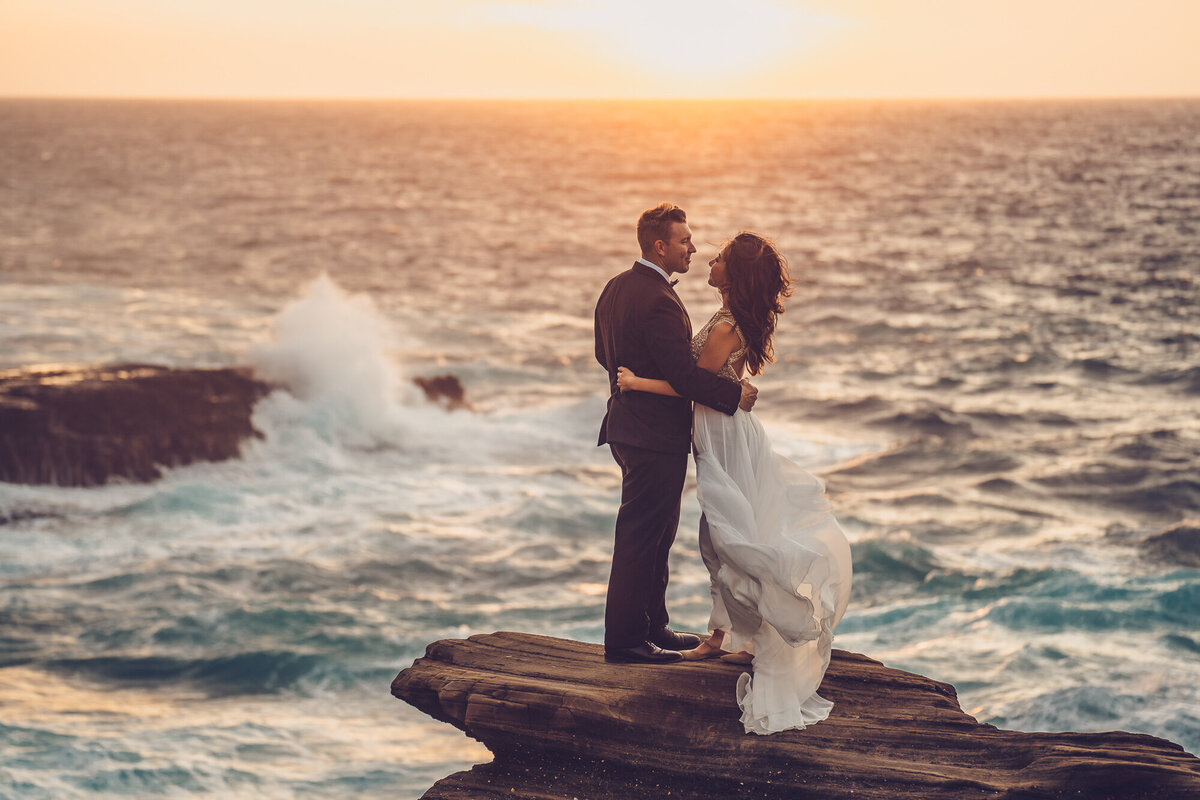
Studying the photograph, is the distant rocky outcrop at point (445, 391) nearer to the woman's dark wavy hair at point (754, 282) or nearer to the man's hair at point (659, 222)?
the man's hair at point (659, 222)

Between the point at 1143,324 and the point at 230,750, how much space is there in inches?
894

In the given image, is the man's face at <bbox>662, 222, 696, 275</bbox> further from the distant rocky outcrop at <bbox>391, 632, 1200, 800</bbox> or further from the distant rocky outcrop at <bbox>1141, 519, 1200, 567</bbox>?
the distant rocky outcrop at <bbox>1141, 519, 1200, 567</bbox>

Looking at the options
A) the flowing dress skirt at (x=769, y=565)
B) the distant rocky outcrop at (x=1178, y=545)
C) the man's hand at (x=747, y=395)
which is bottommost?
the distant rocky outcrop at (x=1178, y=545)

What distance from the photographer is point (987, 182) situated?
62.4m

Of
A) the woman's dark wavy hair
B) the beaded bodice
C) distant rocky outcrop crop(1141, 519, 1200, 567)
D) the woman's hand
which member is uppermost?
the woman's dark wavy hair

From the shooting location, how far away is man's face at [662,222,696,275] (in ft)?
16.9

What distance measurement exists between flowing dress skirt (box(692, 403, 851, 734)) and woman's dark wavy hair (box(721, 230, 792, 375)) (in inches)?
17.8

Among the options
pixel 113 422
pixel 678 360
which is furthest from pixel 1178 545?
pixel 113 422

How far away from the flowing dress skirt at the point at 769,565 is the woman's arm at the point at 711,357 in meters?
0.26

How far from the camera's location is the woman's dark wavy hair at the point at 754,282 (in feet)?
16.4

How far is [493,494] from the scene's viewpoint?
14.9m

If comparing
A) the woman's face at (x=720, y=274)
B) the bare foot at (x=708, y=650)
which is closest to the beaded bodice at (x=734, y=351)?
the woman's face at (x=720, y=274)

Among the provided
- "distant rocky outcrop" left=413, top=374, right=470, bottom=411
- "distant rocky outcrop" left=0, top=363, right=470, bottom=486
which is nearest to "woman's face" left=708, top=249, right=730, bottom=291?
"distant rocky outcrop" left=0, top=363, right=470, bottom=486

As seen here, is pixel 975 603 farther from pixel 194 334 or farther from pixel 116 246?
pixel 116 246
